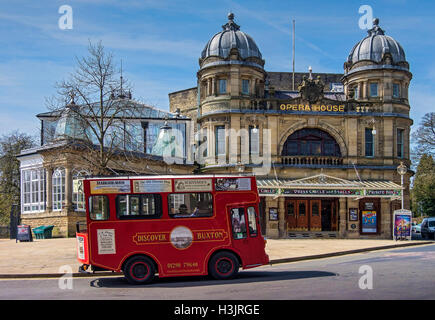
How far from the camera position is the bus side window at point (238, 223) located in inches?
607

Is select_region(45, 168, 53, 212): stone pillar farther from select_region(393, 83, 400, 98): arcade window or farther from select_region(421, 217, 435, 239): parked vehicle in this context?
select_region(421, 217, 435, 239): parked vehicle

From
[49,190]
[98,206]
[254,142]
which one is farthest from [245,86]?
[98,206]

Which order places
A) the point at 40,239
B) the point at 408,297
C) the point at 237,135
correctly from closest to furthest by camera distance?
the point at 408,297 < the point at 40,239 < the point at 237,135

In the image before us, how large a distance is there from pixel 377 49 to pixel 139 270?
30156 millimetres

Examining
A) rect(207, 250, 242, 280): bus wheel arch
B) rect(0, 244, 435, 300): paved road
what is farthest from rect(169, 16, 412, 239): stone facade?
rect(207, 250, 242, 280): bus wheel arch

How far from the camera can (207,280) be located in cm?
1530

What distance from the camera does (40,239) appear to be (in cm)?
3150

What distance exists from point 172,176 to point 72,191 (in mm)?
18644

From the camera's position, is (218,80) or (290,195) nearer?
(290,195)

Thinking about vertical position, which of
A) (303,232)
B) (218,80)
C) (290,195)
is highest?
(218,80)

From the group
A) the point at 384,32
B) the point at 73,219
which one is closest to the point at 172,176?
the point at 73,219

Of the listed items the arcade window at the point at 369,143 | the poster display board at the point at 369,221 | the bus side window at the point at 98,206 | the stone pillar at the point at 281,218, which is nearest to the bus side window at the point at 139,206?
the bus side window at the point at 98,206

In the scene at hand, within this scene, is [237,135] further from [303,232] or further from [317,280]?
[317,280]

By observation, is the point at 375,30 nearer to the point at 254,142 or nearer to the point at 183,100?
the point at 254,142
